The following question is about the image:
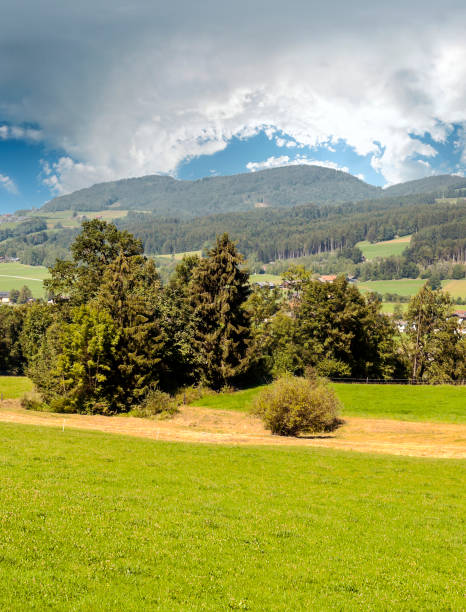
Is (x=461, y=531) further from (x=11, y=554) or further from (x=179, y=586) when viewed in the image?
(x=11, y=554)

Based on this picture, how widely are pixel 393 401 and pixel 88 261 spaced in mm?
53841

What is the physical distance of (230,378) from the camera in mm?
63062

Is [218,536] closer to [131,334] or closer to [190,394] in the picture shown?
[131,334]

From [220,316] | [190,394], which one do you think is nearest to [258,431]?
[190,394]

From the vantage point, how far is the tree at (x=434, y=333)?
69.3 m

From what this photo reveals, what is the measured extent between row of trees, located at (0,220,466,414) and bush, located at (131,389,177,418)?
1.46 m

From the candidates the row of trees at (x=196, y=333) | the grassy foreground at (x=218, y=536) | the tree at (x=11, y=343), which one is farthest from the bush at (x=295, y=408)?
the tree at (x=11, y=343)

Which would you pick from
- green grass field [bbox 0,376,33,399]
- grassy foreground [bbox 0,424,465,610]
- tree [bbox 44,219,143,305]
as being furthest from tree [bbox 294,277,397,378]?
green grass field [bbox 0,376,33,399]

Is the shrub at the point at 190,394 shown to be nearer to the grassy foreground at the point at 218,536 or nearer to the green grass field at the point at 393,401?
the green grass field at the point at 393,401

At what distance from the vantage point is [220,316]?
60.8 metres

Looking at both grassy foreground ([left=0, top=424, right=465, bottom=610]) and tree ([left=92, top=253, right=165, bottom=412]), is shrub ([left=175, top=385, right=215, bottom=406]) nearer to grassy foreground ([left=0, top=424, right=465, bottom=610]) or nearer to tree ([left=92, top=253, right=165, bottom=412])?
tree ([left=92, top=253, right=165, bottom=412])

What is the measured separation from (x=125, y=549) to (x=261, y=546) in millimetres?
4293

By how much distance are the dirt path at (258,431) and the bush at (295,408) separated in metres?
1.40

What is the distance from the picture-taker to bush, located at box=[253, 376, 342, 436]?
40.2m
